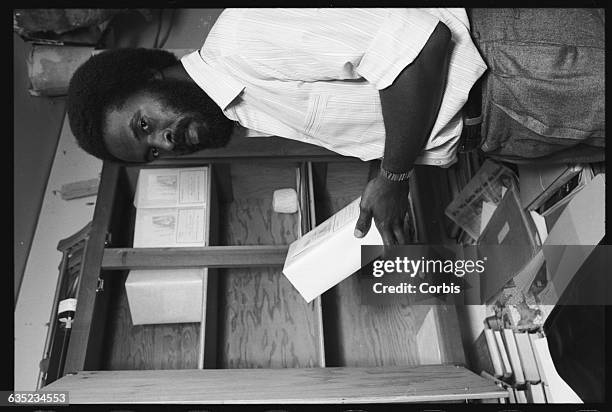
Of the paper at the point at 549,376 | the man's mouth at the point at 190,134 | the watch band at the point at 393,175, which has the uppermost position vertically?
the man's mouth at the point at 190,134

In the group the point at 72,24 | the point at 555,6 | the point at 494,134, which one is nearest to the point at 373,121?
the point at 494,134

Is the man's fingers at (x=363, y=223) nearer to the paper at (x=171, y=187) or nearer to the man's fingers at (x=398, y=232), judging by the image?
the man's fingers at (x=398, y=232)

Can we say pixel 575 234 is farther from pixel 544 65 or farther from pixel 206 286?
pixel 206 286

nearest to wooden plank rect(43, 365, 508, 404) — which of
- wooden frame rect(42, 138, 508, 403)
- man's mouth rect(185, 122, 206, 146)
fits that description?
wooden frame rect(42, 138, 508, 403)

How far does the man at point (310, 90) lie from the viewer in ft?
2.98

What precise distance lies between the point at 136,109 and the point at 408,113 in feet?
1.76

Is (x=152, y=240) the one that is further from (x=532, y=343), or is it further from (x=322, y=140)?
(x=532, y=343)

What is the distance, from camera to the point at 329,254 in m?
1.14

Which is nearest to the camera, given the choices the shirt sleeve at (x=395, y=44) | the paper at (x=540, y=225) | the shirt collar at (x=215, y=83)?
the shirt sleeve at (x=395, y=44)

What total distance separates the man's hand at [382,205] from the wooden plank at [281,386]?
0.99 ft

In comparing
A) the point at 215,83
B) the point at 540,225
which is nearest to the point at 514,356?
the point at 540,225

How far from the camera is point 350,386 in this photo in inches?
43.7

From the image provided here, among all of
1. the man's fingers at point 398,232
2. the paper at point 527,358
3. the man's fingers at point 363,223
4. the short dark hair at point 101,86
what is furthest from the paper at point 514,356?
the short dark hair at point 101,86

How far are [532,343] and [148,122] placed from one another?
0.97 meters
